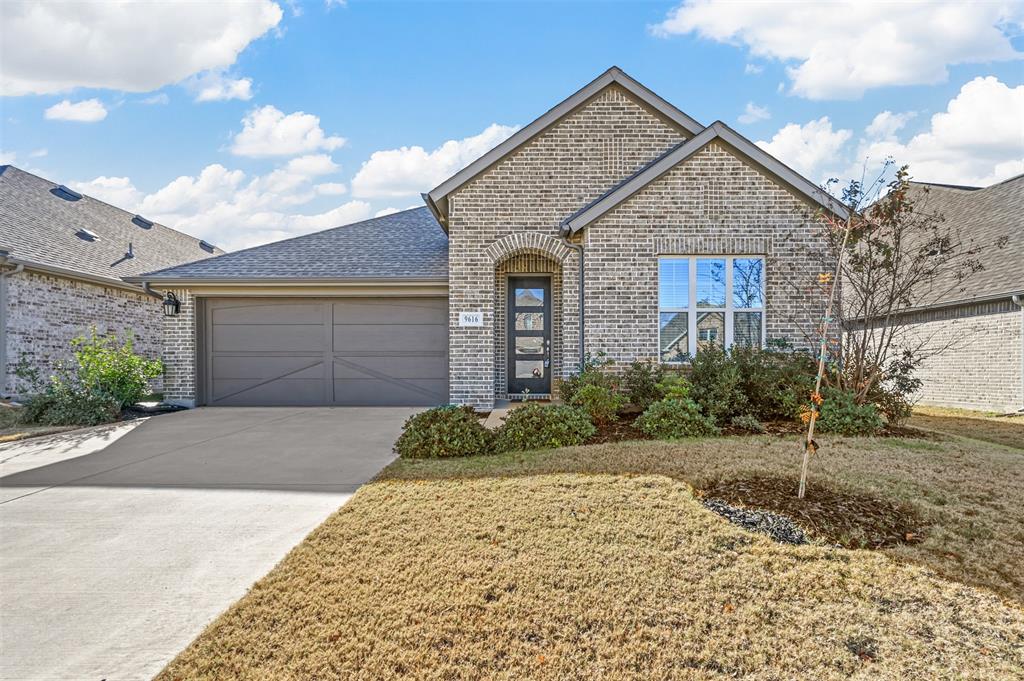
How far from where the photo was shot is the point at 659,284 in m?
9.46

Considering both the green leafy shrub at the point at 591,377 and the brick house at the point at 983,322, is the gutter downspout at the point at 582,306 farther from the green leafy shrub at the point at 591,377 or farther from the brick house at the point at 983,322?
the brick house at the point at 983,322

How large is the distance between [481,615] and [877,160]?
29.7ft

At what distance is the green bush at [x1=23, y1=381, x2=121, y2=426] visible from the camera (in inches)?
387

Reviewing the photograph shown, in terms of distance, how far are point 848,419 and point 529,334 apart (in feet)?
20.0

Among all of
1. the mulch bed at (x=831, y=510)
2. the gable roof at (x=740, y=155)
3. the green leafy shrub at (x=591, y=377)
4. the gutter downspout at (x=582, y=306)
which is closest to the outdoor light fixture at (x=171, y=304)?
the gutter downspout at (x=582, y=306)

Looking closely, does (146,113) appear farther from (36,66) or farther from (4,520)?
(4,520)

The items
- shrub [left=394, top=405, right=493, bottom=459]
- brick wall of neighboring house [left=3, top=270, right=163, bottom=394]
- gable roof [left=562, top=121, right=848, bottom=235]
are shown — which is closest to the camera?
shrub [left=394, top=405, right=493, bottom=459]

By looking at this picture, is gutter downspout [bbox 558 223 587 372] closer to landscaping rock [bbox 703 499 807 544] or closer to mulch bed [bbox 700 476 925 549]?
mulch bed [bbox 700 476 925 549]

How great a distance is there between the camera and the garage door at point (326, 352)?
39.2ft

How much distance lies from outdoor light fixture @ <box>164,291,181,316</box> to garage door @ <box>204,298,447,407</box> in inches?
23.1

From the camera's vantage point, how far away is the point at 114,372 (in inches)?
420

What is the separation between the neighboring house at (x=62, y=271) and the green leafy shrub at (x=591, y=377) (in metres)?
10.6

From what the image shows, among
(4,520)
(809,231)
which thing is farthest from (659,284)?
(4,520)

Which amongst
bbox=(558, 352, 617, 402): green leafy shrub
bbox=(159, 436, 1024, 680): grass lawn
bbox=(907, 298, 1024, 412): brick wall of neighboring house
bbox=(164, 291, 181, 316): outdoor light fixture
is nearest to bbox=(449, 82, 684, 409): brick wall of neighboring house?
bbox=(558, 352, 617, 402): green leafy shrub
